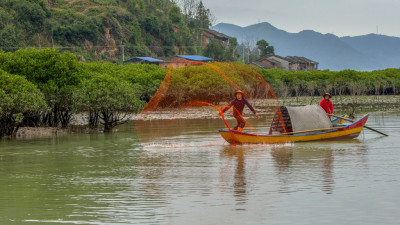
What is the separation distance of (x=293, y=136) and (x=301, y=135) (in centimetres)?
37

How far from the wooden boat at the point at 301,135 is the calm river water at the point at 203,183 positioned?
1.04 ft

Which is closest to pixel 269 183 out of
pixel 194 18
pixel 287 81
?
pixel 287 81

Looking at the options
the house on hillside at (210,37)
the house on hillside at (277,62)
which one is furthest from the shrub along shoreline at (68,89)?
the house on hillside at (210,37)

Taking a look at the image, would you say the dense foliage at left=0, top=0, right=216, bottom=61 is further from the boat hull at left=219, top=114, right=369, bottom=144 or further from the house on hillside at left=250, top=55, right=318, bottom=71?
the boat hull at left=219, top=114, right=369, bottom=144

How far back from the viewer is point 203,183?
13359mm

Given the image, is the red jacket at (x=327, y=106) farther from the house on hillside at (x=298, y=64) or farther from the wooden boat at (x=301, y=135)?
the house on hillside at (x=298, y=64)

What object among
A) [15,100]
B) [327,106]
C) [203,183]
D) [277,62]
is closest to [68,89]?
[15,100]

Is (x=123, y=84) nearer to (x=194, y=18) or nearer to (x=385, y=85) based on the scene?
(x=385, y=85)

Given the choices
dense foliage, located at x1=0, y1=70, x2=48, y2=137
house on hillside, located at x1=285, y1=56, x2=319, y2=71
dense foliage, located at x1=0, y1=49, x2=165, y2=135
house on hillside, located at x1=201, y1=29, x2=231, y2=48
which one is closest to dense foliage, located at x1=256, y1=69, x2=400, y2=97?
house on hillside, located at x1=285, y1=56, x2=319, y2=71

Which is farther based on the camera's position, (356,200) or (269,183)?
(269,183)

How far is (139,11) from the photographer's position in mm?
100125

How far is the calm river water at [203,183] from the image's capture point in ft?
33.4

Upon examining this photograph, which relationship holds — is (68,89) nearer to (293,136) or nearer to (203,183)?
(293,136)

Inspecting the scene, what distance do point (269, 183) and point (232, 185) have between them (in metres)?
0.96
